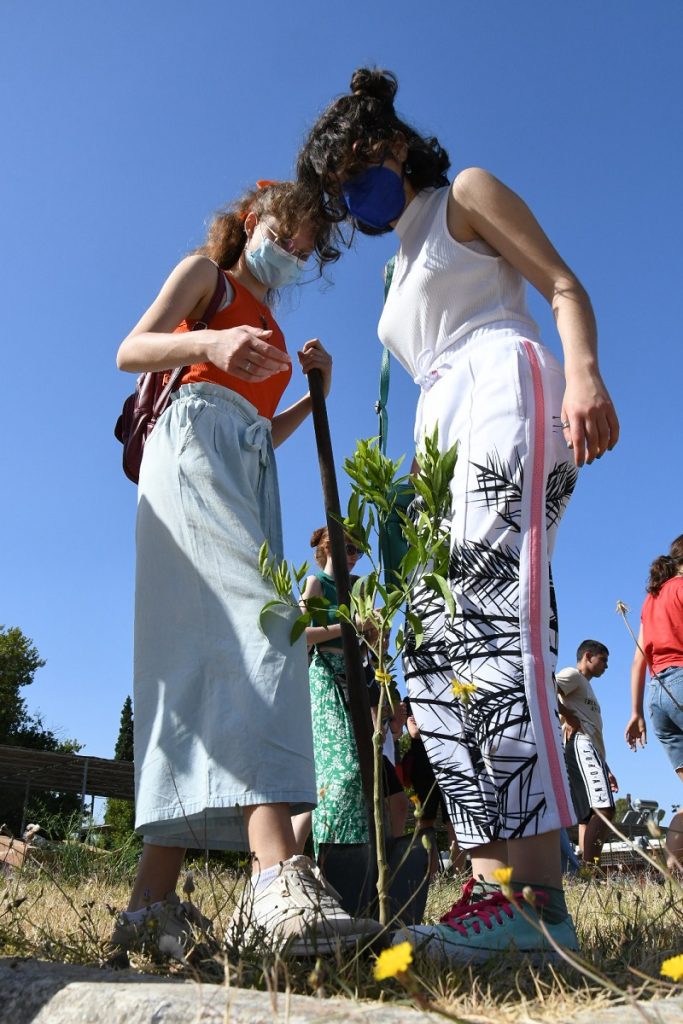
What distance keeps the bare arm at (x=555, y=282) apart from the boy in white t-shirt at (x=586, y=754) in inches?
201

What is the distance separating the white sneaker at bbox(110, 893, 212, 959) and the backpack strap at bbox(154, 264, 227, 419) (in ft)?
4.00

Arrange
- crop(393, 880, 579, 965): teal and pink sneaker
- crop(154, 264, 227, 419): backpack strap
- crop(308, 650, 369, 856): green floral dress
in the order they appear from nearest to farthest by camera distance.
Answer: crop(393, 880, 579, 965): teal and pink sneaker < crop(154, 264, 227, 419): backpack strap < crop(308, 650, 369, 856): green floral dress

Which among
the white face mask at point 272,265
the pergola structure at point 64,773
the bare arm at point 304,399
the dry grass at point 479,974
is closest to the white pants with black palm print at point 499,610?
the dry grass at point 479,974

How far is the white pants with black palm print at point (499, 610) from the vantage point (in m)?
1.64

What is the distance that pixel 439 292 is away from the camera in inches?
80.5

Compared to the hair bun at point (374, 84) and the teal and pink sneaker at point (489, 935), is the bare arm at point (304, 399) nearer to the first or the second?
the hair bun at point (374, 84)

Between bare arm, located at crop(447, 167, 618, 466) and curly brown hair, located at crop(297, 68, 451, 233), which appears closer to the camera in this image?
bare arm, located at crop(447, 167, 618, 466)

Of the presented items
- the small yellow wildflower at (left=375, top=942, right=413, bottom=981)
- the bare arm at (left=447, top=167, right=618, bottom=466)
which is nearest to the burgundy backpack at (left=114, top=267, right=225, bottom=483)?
the bare arm at (left=447, top=167, right=618, bottom=466)

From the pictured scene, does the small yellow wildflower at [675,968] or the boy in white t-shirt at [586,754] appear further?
the boy in white t-shirt at [586,754]

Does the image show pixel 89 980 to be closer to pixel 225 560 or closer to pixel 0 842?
pixel 225 560

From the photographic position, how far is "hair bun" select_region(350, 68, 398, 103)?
225 cm

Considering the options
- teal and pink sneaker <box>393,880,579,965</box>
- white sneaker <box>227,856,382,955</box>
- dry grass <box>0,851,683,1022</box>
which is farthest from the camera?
teal and pink sneaker <box>393,880,579,965</box>

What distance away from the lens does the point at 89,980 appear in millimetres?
1224

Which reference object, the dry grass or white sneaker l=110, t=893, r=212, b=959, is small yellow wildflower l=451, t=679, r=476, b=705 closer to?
the dry grass
